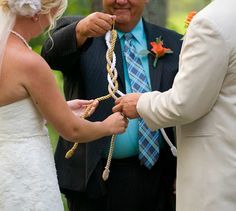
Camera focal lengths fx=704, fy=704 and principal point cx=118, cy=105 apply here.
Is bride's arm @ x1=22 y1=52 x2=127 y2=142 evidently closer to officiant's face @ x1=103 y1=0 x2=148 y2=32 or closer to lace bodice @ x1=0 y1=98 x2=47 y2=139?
lace bodice @ x1=0 y1=98 x2=47 y2=139

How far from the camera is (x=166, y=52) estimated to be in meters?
4.19

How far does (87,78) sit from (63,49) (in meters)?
0.22

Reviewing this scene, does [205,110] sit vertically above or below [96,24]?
below

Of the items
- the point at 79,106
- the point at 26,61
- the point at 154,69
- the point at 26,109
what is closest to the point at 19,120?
the point at 26,109

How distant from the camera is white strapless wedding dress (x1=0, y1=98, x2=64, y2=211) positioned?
3.34 meters

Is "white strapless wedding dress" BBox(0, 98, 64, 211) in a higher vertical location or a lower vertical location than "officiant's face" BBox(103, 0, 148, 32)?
lower

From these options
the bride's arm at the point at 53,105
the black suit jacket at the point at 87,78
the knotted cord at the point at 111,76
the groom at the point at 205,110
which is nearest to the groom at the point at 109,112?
the black suit jacket at the point at 87,78

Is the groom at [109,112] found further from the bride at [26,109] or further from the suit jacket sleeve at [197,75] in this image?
the suit jacket sleeve at [197,75]

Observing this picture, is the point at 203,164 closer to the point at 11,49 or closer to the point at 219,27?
the point at 219,27

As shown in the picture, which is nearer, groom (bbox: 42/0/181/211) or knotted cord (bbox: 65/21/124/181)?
knotted cord (bbox: 65/21/124/181)

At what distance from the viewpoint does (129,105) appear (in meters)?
3.70

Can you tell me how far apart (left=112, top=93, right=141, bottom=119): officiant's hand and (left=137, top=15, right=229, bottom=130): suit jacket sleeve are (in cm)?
29

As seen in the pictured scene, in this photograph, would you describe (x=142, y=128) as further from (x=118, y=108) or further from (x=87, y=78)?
(x=87, y=78)

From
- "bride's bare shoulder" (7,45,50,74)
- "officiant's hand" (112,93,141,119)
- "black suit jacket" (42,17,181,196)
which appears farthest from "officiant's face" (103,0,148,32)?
"bride's bare shoulder" (7,45,50,74)
